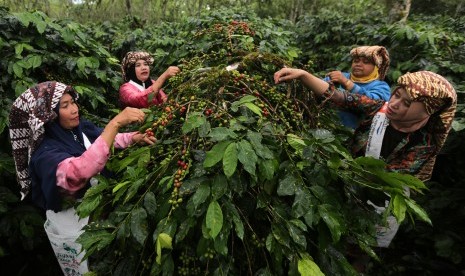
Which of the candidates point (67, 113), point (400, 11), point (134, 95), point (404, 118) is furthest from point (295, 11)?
point (67, 113)

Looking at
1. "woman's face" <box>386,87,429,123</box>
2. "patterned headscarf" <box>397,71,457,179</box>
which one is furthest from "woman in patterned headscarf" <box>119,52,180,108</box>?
"patterned headscarf" <box>397,71,457,179</box>

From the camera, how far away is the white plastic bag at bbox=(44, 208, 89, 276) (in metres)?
2.03

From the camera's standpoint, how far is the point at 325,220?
119 centimetres

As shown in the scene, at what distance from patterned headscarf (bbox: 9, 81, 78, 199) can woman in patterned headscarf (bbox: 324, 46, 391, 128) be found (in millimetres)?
2013

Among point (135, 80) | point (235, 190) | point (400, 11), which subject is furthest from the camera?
point (400, 11)

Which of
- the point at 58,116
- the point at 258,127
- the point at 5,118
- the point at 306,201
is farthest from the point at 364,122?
the point at 5,118

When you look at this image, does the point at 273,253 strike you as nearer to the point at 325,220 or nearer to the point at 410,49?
the point at 325,220

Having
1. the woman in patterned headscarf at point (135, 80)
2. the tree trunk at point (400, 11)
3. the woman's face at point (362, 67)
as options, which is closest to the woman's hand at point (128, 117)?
the woman in patterned headscarf at point (135, 80)

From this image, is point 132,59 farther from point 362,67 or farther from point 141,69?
point 362,67

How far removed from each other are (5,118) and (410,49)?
4.63m

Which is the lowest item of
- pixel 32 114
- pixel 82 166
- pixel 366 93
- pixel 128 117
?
pixel 366 93

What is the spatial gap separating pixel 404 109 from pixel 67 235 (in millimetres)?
2314

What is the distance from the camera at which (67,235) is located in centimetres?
204

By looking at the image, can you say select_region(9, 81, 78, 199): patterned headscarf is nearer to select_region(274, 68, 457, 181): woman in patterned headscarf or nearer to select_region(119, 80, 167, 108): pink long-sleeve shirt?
select_region(119, 80, 167, 108): pink long-sleeve shirt
